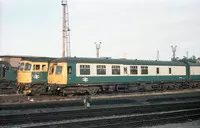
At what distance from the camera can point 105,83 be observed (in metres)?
27.4

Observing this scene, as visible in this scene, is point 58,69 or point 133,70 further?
point 133,70

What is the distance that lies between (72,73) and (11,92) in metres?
8.34

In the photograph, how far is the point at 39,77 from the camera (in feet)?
88.1

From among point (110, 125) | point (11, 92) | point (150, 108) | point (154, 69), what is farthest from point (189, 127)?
point (11, 92)

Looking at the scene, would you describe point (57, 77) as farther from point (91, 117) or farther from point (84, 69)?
point (91, 117)

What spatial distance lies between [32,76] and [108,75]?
6.68m

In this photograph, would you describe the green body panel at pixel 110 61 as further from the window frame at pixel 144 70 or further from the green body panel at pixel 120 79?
the green body panel at pixel 120 79

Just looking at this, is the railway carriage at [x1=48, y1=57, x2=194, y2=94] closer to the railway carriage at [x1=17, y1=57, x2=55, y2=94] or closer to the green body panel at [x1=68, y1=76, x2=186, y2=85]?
the green body panel at [x1=68, y1=76, x2=186, y2=85]

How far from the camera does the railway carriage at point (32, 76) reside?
26047mm

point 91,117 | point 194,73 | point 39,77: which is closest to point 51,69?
point 39,77

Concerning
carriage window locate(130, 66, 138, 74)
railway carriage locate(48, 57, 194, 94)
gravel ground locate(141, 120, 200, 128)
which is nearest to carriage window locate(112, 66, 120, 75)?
railway carriage locate(48, 57, 194, 94)

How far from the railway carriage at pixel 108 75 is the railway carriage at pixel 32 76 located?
90cm

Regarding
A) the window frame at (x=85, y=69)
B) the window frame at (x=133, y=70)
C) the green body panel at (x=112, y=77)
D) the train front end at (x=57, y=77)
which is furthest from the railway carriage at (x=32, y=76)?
the window frame at (x=133, y=70)

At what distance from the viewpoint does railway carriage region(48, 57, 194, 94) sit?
1001 inches
